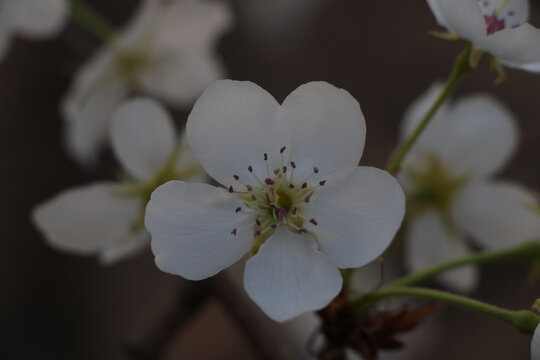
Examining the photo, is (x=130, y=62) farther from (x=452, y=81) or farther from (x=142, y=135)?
(x=452, y=81)

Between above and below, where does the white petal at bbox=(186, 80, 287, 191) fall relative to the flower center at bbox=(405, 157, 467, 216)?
above

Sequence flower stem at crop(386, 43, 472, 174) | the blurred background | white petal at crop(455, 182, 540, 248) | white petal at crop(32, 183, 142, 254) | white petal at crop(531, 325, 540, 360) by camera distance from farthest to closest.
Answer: the blurred background < white petal at crop(455, 182, 540, 248) < white petal at crop(32, 183, 142, 254) < flower stem at crop(386, 43, 472, 174) < white petal at crop(531, 325, 540, 360)

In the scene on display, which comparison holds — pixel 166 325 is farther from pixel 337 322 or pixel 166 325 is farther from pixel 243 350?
pixel 243 350

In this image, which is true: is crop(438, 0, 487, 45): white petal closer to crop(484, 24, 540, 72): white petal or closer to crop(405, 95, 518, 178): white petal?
crop(484, 24, 540, 72): white petal

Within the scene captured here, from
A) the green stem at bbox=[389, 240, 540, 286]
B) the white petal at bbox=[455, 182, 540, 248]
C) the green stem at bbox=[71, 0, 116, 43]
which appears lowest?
the white petal at bbox=[455, 182, 540, 248]

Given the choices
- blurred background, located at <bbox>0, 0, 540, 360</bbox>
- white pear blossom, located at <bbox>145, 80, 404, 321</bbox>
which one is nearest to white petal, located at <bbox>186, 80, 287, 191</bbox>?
white pear blossom, located at <bbox>145, 80, 404, 321</bbox>

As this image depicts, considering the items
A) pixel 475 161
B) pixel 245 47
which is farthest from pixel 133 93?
pixel 245 47

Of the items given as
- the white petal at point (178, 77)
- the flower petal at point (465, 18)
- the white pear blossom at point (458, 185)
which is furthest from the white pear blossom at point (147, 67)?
the flower petal at point (465, 18)
